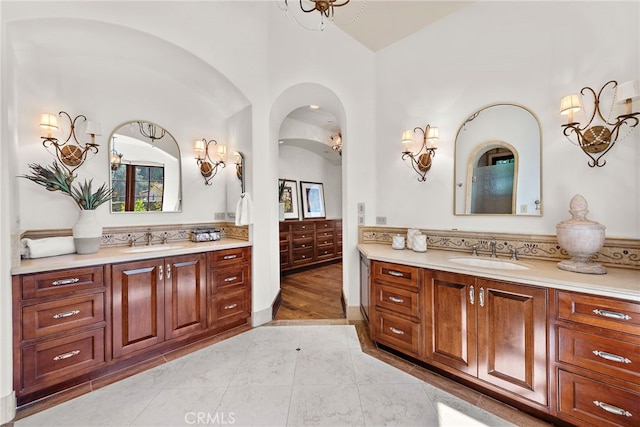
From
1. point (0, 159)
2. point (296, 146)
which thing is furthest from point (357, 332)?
point (296, 146)

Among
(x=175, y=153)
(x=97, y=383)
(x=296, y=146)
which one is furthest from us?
(x=296, y=146)

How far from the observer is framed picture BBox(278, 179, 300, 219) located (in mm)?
5543

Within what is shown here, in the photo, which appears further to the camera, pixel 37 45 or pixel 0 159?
pixel 37 45

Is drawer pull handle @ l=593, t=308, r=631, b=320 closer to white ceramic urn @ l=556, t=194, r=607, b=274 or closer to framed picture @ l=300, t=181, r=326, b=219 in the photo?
white ceramic urn @ l=556, t=194, r=607, b=274

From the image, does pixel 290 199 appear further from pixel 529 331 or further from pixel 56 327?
pixel 529 331

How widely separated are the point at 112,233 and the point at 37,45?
1.67 meters

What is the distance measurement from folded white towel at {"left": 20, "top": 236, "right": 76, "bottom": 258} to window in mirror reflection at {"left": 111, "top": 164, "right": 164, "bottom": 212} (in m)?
0.54

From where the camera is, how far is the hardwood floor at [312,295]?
323 cm

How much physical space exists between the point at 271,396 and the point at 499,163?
8.98ft

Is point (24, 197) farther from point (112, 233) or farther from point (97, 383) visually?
point (97, 383)

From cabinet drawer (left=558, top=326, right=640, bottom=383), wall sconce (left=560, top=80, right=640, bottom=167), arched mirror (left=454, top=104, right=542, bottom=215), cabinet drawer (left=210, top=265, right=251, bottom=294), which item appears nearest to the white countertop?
cabinet drawer (left=558, top=326, right=640, bottom=383)

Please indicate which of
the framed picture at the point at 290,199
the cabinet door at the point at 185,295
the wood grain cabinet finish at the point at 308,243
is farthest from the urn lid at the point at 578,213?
the framed picture at the point at 290,199

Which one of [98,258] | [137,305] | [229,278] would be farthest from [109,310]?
[229,278]

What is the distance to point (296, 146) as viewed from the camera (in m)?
5.79
